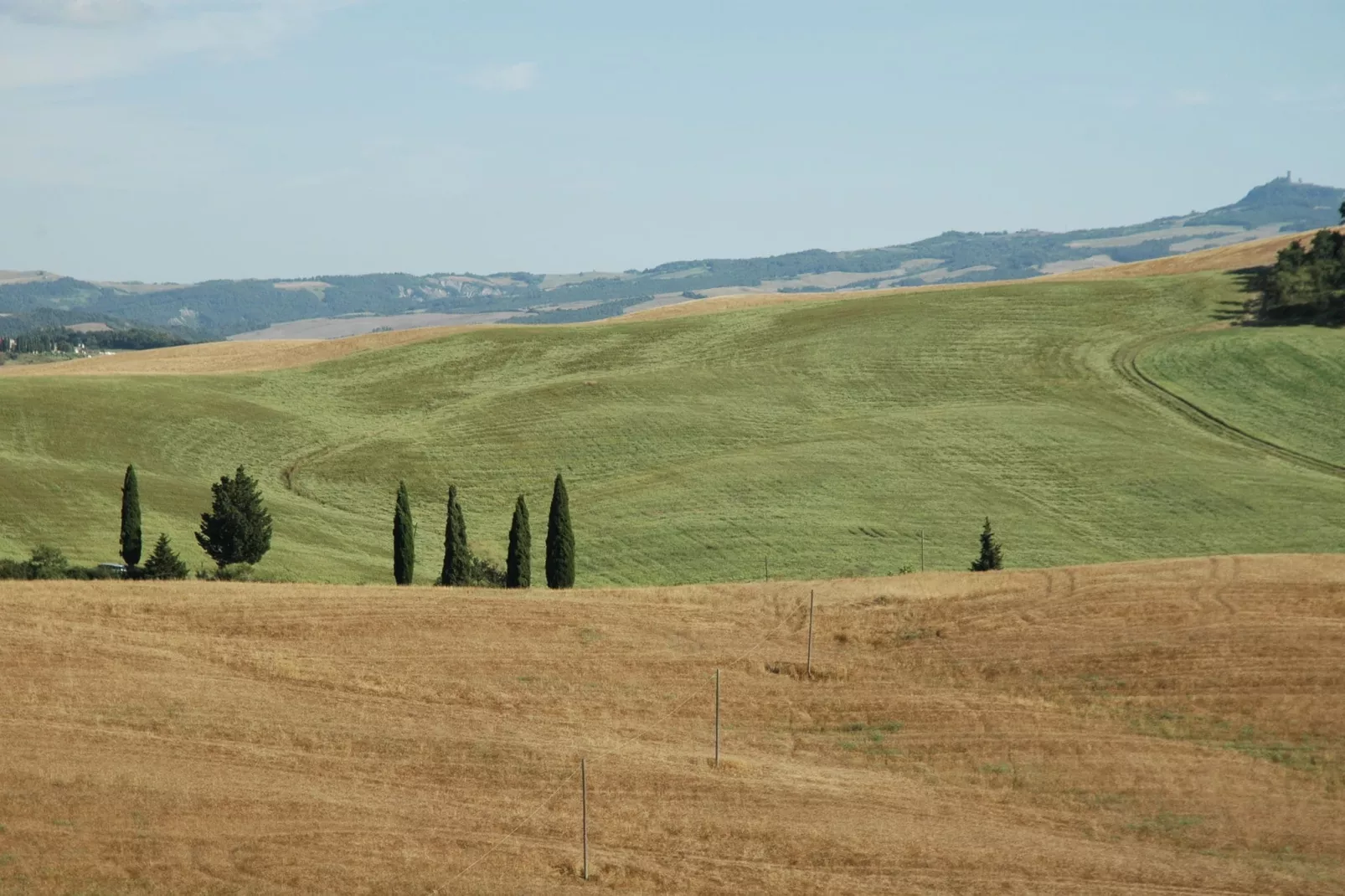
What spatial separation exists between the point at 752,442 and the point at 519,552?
86.2 ft

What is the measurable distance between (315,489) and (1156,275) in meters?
70.4

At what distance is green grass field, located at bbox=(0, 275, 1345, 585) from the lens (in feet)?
202

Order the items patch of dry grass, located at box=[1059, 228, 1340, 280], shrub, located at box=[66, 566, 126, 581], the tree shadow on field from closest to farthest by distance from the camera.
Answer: shrub, located at box=[66, 566, 126, 581] < the tree shadow on field < patch of dry grass, located at box=[1059, 228, 1340, 280]

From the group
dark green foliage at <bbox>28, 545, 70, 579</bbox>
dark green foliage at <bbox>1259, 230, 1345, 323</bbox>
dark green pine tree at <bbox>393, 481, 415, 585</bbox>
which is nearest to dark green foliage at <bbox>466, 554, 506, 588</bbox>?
dark green pine tree at <bbox>393, 481, 415, 585</bbox>

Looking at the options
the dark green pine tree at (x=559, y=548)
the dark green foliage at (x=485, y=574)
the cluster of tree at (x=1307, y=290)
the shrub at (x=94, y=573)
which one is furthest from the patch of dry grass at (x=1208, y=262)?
the shrub at (x=94, y=573)

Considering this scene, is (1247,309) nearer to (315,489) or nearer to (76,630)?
(315,489)

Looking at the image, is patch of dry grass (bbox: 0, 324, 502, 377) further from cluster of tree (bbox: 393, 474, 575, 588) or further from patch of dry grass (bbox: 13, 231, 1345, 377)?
cluster of tree (bbox: 393, 474, 575, 588)

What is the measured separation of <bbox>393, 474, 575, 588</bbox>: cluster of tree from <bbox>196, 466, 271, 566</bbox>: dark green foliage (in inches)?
190

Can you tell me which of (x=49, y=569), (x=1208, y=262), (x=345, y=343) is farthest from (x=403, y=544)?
(x=1208, y=262)

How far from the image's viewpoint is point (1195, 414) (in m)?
81.6

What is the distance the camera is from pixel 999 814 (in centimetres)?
2883

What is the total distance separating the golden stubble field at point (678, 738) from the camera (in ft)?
85.1

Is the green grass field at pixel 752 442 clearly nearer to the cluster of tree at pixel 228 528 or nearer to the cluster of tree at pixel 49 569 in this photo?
the cluster of tree at pixel 228 528

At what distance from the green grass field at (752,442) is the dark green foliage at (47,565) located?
411 centimetres
